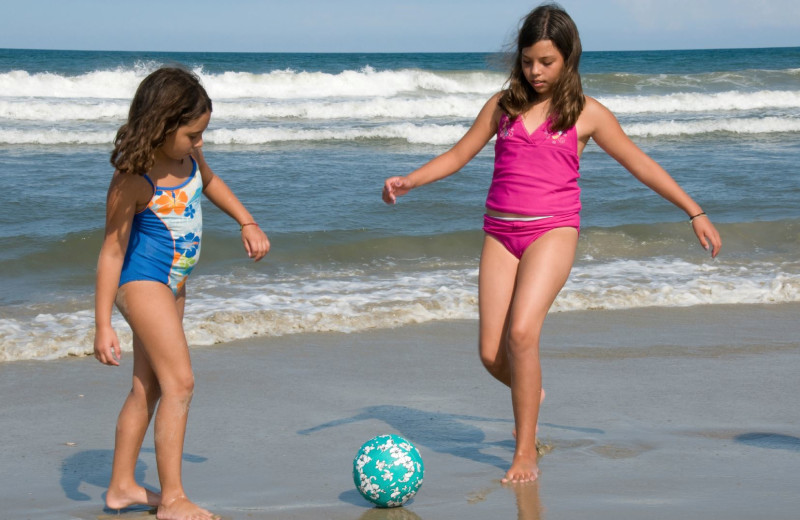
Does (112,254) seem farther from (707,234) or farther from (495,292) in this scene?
(707,234)

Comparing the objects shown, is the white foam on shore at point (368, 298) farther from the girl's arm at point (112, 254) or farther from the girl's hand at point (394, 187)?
the girl's arm at point (112, 254)

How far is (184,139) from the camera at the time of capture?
3.29 m

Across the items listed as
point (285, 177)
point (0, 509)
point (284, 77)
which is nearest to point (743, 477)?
point (0, 509)

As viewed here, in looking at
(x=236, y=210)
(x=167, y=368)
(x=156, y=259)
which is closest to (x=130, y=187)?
(x=156, y=259)

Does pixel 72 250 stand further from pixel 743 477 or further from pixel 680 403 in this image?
pixel 743 477

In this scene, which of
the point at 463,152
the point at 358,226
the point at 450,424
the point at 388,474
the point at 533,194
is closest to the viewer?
the point at 388,474

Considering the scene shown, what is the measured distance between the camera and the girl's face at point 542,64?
3893 mm

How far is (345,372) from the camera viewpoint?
5.69 m

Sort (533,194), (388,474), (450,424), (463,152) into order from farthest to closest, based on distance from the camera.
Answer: (450,424) → (463,152) → (533,194) → (388,474)

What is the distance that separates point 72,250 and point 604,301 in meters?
4.97

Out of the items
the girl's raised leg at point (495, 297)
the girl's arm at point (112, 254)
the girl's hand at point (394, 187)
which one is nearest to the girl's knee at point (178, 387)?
the girl's arm at point (112, 254)

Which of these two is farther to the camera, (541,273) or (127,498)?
(541,273)

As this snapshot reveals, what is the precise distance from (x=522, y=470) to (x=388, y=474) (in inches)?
25.9

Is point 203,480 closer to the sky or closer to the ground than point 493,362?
closer to the ground
